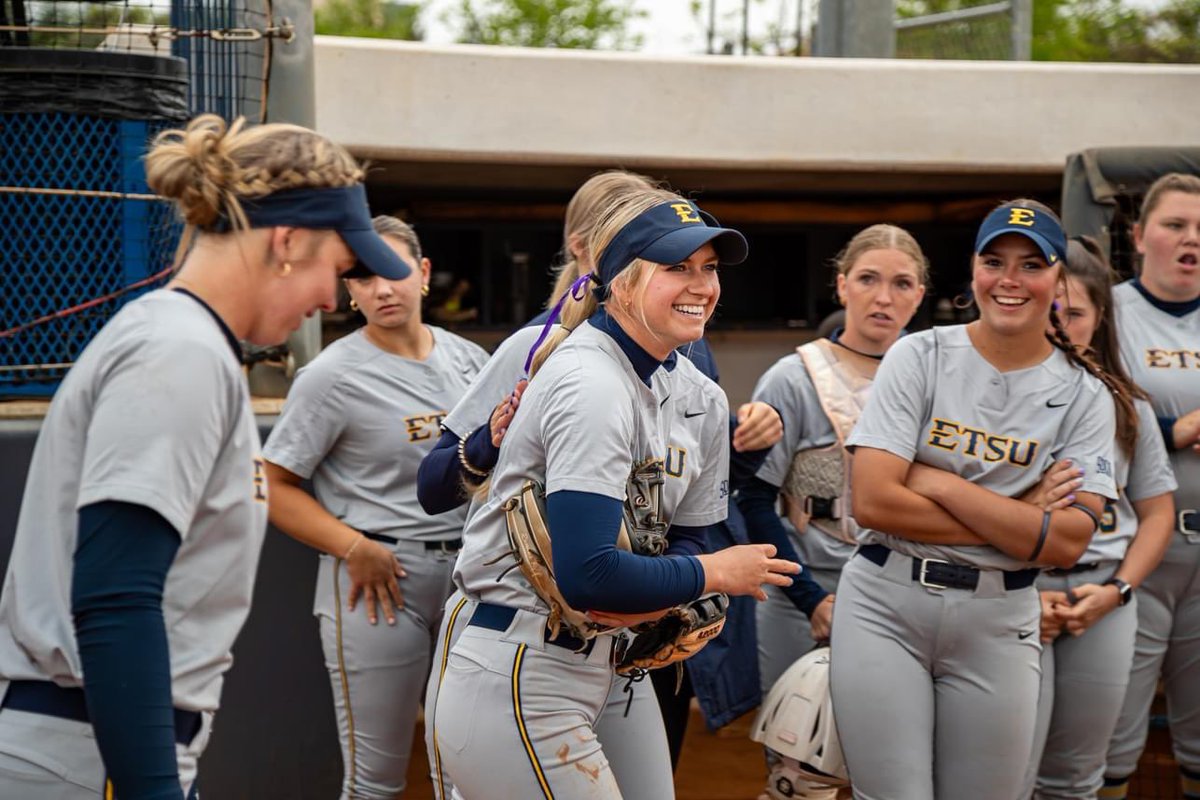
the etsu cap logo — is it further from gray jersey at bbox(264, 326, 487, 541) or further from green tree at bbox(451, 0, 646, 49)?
green tree at bbox(451, 0, 646, 49)

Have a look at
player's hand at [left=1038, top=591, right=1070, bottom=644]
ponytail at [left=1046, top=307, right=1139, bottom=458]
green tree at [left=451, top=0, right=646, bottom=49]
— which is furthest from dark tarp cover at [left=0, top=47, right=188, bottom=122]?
green tree at [left=451, top=0, right=646, bottom=49]

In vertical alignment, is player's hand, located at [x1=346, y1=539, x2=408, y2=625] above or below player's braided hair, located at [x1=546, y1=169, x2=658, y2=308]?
below

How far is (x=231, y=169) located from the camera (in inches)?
76.5

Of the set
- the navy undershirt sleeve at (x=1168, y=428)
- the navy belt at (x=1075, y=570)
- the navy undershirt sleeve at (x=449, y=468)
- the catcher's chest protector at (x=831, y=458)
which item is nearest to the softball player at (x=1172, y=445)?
the navy undershirt sleeve at (x=1168, y=428)

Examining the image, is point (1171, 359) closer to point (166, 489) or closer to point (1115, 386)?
point (1115, 386)

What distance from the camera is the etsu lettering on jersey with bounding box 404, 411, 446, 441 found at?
12.8 ft

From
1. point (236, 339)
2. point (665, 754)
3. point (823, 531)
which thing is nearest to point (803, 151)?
point (823, 531)

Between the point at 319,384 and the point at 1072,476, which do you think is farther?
the point at 319,384

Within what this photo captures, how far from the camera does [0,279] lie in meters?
4.23

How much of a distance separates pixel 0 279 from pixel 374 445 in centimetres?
133

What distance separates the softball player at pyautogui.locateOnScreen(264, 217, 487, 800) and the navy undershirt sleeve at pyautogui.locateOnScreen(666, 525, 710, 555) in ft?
4.10

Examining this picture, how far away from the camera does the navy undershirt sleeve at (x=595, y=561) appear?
2305 mm

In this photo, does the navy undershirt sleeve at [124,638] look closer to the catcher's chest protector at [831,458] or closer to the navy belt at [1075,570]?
the catcher's chest protector at [831,458]

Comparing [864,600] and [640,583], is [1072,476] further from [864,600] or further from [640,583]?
[640,583]
